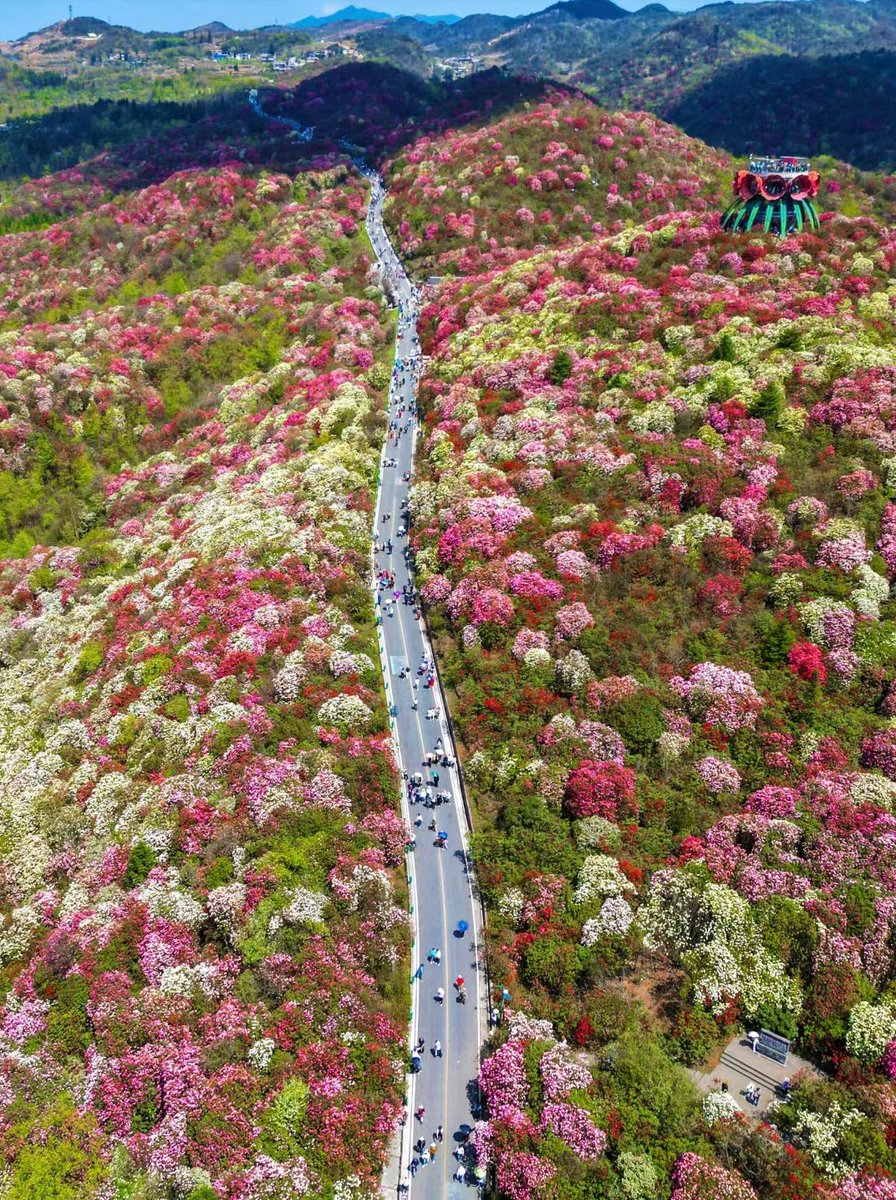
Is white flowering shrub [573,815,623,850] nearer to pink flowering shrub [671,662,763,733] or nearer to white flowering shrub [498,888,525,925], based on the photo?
white flowering shrub [498,888,525,925]

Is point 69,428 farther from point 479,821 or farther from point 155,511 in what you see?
point 479,821

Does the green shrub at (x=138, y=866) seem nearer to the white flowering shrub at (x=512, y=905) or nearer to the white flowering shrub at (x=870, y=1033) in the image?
the white flowering shrub at (x=512, y=905)

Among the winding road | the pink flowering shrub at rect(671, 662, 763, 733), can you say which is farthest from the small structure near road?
the pink flowering shrub at rect(671, 662, 763, 733)

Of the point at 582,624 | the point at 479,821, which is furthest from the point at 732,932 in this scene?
the point at 582,624

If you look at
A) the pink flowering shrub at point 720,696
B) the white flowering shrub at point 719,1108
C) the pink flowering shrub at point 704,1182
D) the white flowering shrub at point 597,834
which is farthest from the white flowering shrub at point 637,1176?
the pink flowering shrub at point 720,696

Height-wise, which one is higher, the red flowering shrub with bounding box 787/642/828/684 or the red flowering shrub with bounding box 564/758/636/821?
the red flowering shrub with bounding box 787/642/828/684

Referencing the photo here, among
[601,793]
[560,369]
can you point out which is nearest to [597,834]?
[601,793]

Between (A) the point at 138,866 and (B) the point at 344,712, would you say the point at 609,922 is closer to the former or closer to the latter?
(B) the point at 344,712
